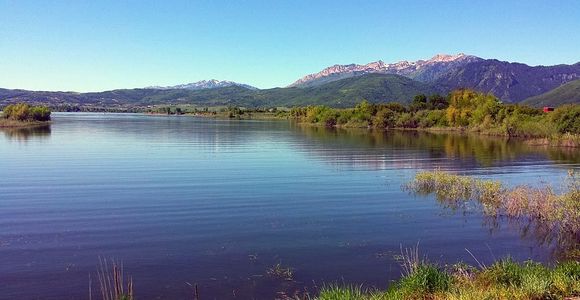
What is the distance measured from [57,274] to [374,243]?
506 inches

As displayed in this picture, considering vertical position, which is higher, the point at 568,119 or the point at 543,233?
the point at 568,119

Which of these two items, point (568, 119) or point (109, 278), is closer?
point (109, 278)

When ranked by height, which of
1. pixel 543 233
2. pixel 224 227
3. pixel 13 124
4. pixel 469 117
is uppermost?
pixel 469 117

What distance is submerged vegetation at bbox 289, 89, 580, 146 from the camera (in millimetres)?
83312

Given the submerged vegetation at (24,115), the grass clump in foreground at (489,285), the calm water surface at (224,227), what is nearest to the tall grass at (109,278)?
the calm water surface at (224,227)

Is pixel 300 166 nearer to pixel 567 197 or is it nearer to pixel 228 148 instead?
pixel 228 148

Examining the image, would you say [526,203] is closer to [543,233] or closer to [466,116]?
[543,233]

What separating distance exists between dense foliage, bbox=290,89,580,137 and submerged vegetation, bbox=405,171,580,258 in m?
58.0

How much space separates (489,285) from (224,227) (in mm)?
13598

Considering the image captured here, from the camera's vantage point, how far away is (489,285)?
13.1 meters

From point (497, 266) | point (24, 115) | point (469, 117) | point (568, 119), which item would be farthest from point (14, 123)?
point (497, 266)

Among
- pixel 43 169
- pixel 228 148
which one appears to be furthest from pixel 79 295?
pixel 228 148

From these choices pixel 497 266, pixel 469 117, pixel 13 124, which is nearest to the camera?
pixel 497 266

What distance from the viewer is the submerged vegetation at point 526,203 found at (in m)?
22.2
